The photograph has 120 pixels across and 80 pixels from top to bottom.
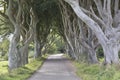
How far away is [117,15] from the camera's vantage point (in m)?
19.7

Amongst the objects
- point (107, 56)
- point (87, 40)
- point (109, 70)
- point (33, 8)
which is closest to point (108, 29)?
point (107, 56)

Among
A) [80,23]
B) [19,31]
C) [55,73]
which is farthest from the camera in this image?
[80,23]

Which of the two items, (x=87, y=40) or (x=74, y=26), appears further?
(x=74, y=26)

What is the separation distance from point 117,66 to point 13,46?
997 centimetres

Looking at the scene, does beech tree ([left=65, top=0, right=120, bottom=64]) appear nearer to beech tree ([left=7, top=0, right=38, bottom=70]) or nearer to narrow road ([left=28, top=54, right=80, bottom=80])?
narrow road ([left=28, top=54, right=80, bottom=80])

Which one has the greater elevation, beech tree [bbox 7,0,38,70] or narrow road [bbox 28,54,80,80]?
beech tree [bbox 7,0,38,70]

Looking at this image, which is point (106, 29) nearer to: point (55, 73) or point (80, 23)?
point (55, 73)

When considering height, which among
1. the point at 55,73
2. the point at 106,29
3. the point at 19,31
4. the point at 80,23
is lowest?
the point at 55,73

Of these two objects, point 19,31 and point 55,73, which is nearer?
point 55,73

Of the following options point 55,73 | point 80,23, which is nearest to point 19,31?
point 55,73

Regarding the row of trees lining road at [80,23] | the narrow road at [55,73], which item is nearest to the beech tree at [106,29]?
the row of trees lining road at [80,23]

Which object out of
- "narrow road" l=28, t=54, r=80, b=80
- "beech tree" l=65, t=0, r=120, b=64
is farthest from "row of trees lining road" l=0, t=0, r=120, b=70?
"narrow road" l=28, t=54, r=80, b=80

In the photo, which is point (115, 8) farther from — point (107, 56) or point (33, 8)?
point (33, 8)

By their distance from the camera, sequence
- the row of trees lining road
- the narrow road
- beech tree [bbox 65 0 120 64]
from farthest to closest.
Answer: the narrow road, the row of trees lining road, beech tree [bbox 65 0 120 64]
